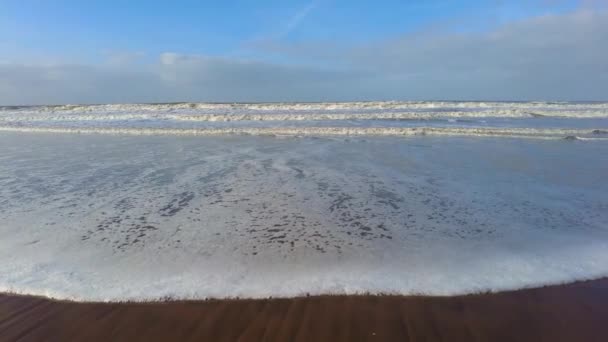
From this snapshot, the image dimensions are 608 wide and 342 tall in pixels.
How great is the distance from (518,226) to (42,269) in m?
5.07

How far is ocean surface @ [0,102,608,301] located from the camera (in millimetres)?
3191

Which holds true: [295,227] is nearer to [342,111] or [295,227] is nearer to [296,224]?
[296,224]

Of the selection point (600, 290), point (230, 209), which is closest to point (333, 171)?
point (230, 209)

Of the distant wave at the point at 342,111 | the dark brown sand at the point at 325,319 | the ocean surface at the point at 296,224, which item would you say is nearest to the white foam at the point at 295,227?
the ocean surface at the point at 296,224

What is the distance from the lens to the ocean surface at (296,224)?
319 centimetres

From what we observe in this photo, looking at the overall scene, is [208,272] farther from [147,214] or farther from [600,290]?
[600,290]

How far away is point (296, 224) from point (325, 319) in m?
2.03

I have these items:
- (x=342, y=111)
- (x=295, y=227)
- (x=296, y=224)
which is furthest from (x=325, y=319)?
(x=342, y=111)

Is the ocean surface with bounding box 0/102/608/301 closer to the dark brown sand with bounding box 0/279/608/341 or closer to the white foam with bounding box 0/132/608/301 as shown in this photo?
the white foam with bounding box 0/132/608/301

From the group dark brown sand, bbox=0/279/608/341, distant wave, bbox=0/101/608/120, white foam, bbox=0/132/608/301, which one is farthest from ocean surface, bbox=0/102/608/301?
distant wave, bbox=0/101/608/120

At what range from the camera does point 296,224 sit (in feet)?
15.1

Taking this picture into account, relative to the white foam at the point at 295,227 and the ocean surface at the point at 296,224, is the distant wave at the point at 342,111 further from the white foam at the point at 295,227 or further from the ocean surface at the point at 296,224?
the white foam at the point at 295,227

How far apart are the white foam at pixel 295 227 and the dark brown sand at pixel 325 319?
15 cm

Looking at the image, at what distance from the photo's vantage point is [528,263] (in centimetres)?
350
